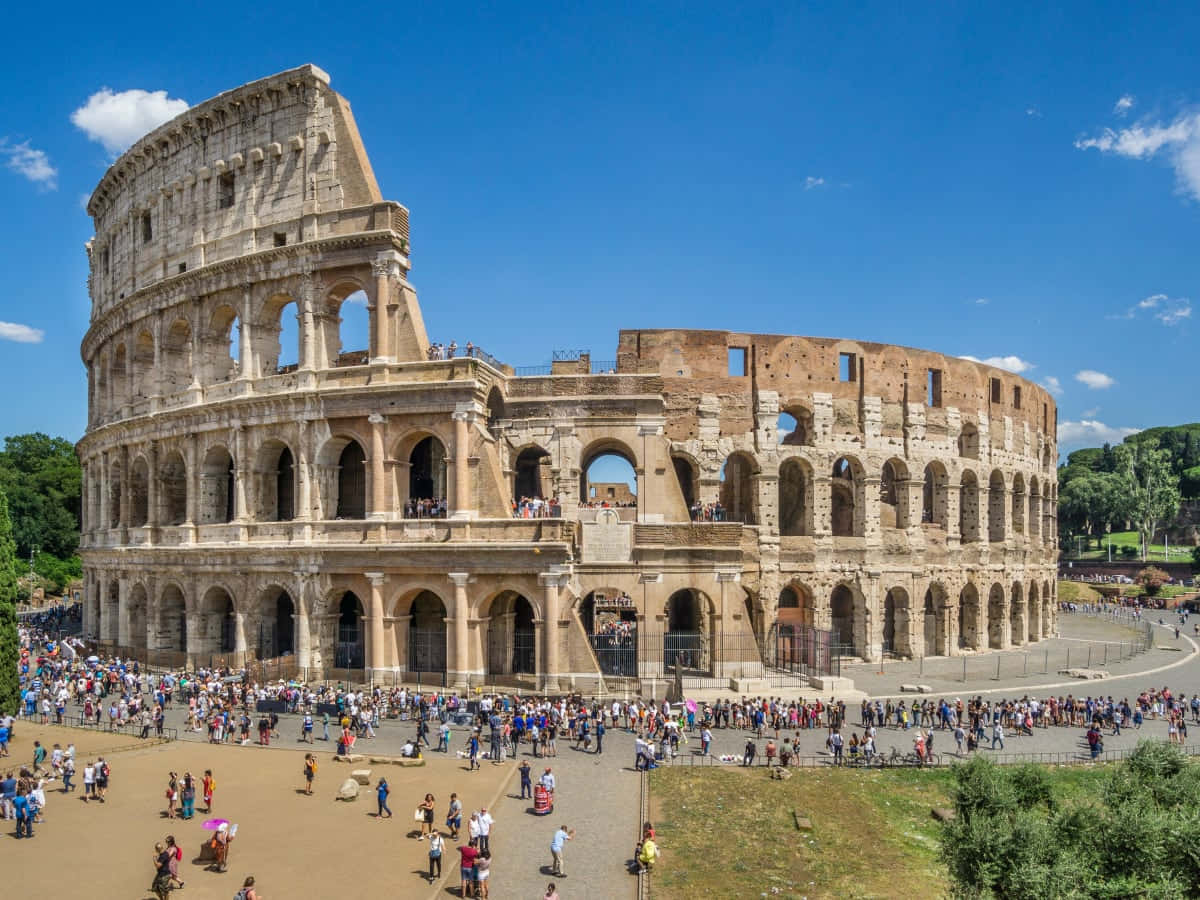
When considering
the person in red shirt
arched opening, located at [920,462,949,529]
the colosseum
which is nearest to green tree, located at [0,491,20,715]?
the colosseum

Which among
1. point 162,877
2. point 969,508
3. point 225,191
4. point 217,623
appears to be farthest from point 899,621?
point 225,191

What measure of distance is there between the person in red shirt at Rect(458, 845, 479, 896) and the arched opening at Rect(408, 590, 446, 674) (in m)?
15.5

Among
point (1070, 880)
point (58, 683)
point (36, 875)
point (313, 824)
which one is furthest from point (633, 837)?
point (58, 683)

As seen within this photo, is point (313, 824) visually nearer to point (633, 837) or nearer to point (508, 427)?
point (633, 837)

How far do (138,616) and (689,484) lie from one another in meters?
24.1

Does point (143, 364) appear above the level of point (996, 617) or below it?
above

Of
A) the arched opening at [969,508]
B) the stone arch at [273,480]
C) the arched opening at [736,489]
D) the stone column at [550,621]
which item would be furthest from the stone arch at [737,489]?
the stone arch at [273,480]

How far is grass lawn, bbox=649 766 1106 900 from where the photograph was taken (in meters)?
16.1

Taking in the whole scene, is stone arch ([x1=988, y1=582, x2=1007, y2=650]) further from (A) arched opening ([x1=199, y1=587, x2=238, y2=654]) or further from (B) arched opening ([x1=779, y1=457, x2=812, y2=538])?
(A) arched opening ([x1=199, y1=587, x2=238, y2=654])

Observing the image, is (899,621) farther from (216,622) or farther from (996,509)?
(216,622)

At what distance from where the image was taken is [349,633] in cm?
3228

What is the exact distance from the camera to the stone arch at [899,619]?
39.1m

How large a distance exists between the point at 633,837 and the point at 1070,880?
7.82 metres

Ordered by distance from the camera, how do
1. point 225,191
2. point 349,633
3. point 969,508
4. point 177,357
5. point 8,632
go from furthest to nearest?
point 969,508
point 177,357
point 225,191
point 349,633
point 8,632
